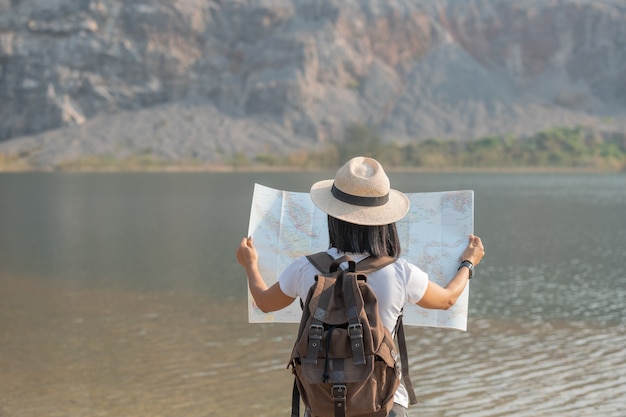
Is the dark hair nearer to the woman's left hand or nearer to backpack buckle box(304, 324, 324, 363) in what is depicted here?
backpack buckle box(304, 324, 324, 363)

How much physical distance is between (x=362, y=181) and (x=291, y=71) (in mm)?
119860

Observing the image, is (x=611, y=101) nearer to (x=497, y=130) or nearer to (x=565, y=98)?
(x=565, y=98)

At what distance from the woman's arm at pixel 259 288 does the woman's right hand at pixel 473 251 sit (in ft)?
3.10

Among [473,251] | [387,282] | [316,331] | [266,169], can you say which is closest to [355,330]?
[316,331]

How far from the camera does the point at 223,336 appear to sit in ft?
37.1

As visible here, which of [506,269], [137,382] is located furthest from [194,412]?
[506,269]

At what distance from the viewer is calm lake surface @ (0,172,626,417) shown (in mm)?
8289

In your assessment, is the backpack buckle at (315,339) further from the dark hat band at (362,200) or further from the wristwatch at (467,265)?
the wristwatch at (467,265)

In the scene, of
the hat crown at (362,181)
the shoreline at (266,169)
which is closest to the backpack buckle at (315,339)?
the hat crown at (362,181)

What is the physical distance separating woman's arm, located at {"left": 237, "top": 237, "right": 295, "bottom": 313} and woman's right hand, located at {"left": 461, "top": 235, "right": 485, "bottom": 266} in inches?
37.2

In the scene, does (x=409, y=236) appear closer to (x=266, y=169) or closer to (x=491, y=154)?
(x=266, y=169)

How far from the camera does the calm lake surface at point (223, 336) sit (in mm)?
8289

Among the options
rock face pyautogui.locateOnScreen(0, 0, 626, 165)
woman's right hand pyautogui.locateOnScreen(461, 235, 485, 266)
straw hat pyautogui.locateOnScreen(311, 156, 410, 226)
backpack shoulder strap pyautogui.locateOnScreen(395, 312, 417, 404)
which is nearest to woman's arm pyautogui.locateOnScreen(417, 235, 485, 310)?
woman's right hand pyautogui.locateOnScreen(461, 235, 485, 266)

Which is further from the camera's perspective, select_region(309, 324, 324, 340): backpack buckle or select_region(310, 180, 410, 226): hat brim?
select_region(310, 180, 410, 226): hat brim
